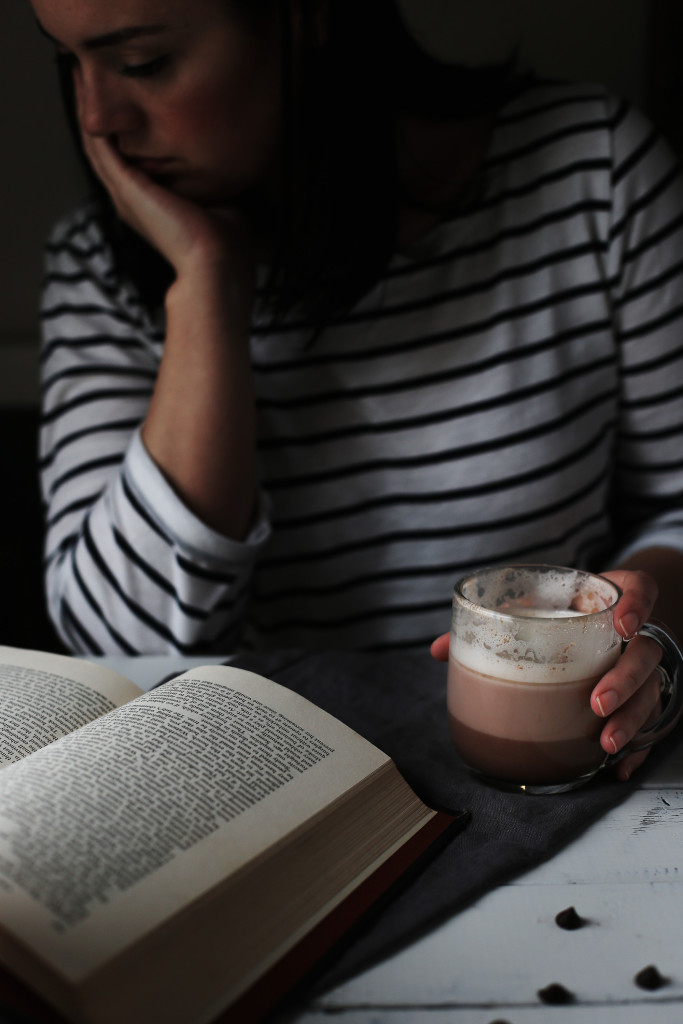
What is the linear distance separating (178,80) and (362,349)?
358 mm

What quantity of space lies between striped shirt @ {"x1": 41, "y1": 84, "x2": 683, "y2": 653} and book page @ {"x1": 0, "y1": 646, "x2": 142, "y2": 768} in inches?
11.3

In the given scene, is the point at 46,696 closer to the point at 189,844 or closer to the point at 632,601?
the point at 189,844

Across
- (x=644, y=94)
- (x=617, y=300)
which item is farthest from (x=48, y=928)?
(x=644, y=94)

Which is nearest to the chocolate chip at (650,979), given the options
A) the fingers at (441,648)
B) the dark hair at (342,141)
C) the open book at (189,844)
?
the open book at (189,844)

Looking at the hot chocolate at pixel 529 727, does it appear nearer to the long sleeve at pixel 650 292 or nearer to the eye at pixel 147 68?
the long sleeve at pixel 650 292

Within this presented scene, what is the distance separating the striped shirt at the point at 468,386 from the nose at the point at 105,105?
0.82 feet

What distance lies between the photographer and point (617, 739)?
56 cm

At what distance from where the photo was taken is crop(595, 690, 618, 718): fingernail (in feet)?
1.81

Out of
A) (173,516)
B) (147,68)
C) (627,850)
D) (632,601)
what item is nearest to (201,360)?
(173,516)

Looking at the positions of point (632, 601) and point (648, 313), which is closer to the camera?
point (632, 601)

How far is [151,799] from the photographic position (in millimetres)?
472

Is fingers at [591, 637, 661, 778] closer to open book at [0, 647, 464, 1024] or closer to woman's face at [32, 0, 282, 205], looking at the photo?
open book at [0, 647, 464, 1024]

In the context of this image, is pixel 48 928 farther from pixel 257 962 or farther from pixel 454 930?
pixel 454 930

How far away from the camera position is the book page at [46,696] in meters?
0.58
